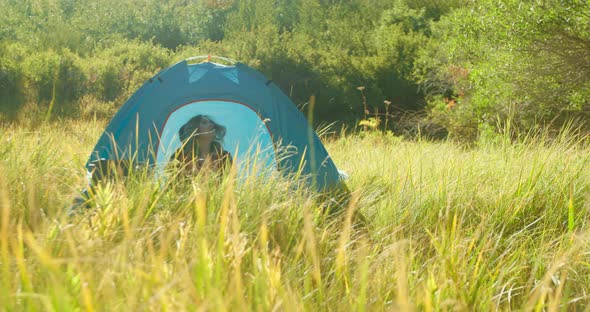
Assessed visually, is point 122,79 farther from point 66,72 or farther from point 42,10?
point 42,10

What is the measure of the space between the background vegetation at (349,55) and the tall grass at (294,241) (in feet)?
8.71

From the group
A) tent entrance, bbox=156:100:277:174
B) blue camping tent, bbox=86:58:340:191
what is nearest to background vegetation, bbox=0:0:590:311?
blue camping tent, bbox=86:58:340:191

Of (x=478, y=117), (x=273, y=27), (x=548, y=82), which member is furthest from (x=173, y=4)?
(x=548, y=82)

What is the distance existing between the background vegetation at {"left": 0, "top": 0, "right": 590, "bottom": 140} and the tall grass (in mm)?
2656

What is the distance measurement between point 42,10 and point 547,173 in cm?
2569

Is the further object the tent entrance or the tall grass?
the tent entrance

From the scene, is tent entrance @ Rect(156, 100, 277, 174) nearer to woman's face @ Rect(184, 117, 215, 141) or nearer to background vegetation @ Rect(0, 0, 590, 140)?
woman's face @ Rect(184, 117, 215, 141)

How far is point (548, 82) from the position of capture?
937 cm

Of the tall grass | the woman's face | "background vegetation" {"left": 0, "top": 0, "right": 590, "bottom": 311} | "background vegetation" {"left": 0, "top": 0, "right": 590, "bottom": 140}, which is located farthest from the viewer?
"background vegetation" {"left": 0, "top": 0, "right": 590, "bottom": 140}

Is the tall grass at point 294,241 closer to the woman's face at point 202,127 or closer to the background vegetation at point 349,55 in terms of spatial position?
the woman's face at point 202,127

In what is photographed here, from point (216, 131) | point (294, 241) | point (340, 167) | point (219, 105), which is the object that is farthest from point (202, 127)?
point (294, 241)

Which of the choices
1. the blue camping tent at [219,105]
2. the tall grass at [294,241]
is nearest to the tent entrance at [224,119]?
the blue camping tent at [219,105]

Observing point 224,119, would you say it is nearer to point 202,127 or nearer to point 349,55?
point 202,127

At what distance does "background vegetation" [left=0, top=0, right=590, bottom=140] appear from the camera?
9.01 metres
